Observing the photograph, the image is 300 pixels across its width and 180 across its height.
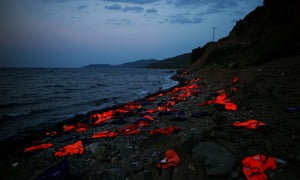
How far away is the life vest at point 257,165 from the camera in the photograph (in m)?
2.59

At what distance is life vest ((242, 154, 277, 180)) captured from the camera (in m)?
2.59

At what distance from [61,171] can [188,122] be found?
4.19 metres

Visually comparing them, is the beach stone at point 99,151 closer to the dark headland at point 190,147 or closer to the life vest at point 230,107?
the dark headland at point 190,147

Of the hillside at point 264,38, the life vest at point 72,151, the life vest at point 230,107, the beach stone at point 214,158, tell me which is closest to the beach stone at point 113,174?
the life vest at point 72,151

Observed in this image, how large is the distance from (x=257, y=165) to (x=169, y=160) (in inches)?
63.0

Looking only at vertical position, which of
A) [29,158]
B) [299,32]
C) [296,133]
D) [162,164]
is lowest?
[29,158]

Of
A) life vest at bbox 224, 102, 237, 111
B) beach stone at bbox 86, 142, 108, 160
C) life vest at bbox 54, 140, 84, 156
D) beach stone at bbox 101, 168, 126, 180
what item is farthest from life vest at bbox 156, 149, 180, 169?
life vest at bbox 224, 102, 237, 111

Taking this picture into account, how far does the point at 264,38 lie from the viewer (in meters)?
17.7

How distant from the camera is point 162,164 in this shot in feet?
10.7

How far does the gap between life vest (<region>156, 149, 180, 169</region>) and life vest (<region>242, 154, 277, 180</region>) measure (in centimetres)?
124

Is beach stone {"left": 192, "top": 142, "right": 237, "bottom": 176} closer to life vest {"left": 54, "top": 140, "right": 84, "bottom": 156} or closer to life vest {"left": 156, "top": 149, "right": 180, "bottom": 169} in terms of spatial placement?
life vest {"left": 156, "top": 149, "right": 180, "bottom": 169}

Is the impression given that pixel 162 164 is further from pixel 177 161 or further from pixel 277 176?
pixel 277 176

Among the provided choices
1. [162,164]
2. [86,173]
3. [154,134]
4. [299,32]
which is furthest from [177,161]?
[299,32]

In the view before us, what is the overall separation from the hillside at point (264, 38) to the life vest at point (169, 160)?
1324 centimetres
